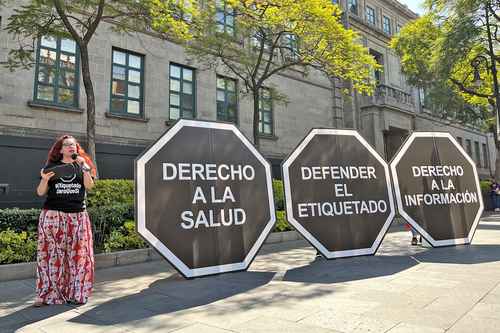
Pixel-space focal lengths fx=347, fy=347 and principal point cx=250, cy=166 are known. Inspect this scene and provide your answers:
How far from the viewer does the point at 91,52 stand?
12875 millimetres

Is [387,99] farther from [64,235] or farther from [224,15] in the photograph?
[64,235]

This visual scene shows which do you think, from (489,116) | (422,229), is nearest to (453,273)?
(422,229)

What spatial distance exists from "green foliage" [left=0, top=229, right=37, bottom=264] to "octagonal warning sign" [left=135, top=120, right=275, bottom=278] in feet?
9.65

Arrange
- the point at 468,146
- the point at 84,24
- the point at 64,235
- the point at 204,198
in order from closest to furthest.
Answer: the point at 64,235 → the point at 204,198 → the point at 84,24 → the point at 468,146

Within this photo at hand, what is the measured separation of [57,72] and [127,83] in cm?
258

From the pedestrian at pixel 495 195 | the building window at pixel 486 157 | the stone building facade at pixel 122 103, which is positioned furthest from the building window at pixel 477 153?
the stone building facade at pixel 122 103

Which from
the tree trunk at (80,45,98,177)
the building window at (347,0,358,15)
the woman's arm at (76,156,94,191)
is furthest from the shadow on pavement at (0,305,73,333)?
the building window at (347,0,358,15)

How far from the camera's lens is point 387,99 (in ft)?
77.0

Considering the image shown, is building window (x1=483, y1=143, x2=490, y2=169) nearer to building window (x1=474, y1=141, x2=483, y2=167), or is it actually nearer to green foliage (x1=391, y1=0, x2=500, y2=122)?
building window (x1=474, y1=141, x2=483, y2=167)

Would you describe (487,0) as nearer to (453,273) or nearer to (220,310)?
Result: (453,273)

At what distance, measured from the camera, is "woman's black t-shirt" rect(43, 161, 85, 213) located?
4242mm

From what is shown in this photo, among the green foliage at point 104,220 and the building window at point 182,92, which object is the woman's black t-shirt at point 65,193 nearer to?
the green foliage at point 104,220

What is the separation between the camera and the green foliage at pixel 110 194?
8.20 meters

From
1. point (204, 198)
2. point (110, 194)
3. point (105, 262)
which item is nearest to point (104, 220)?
point (105, 262)
